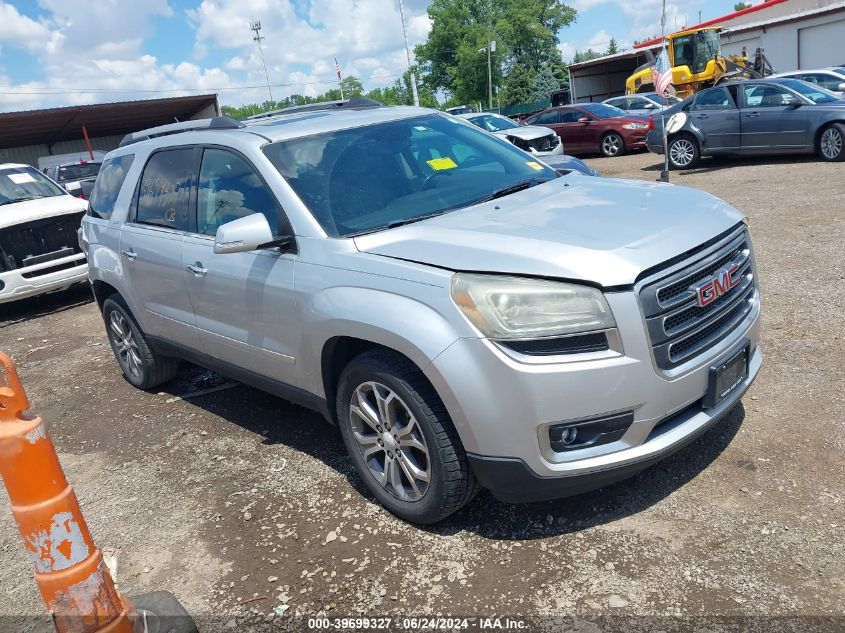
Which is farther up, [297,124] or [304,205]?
[297,124]

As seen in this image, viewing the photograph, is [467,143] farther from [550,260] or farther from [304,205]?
[550,260]

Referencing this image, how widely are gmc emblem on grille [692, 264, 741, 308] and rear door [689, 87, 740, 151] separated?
11.4m

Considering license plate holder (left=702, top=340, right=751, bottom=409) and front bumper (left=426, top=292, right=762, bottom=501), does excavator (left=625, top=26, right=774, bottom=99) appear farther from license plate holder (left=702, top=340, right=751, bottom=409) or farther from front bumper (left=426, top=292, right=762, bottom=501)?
front bumper (left=426, top=292, right=762, bottom=501)

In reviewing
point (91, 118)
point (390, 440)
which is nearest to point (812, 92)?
point (390, 440)

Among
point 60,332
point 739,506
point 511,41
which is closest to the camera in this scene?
point 739,506

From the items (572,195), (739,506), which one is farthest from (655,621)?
(572,195)

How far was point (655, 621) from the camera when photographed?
2.46 meters

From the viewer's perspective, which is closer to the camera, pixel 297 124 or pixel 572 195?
pixel 572 195

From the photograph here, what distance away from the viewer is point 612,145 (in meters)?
18.3

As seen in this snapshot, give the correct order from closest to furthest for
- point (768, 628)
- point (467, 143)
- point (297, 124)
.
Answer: point (768, 628) < point (297, 124) < point (467, 143)

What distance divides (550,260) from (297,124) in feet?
6.38

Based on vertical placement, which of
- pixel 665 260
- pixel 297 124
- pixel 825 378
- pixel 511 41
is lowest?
pixel 825 378

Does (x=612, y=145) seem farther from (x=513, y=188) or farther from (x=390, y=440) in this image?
(x=390, y=440)

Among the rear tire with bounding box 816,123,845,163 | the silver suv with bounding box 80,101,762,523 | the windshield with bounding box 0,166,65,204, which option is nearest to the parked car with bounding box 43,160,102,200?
the windshield with bounding box 0,166,65,204
